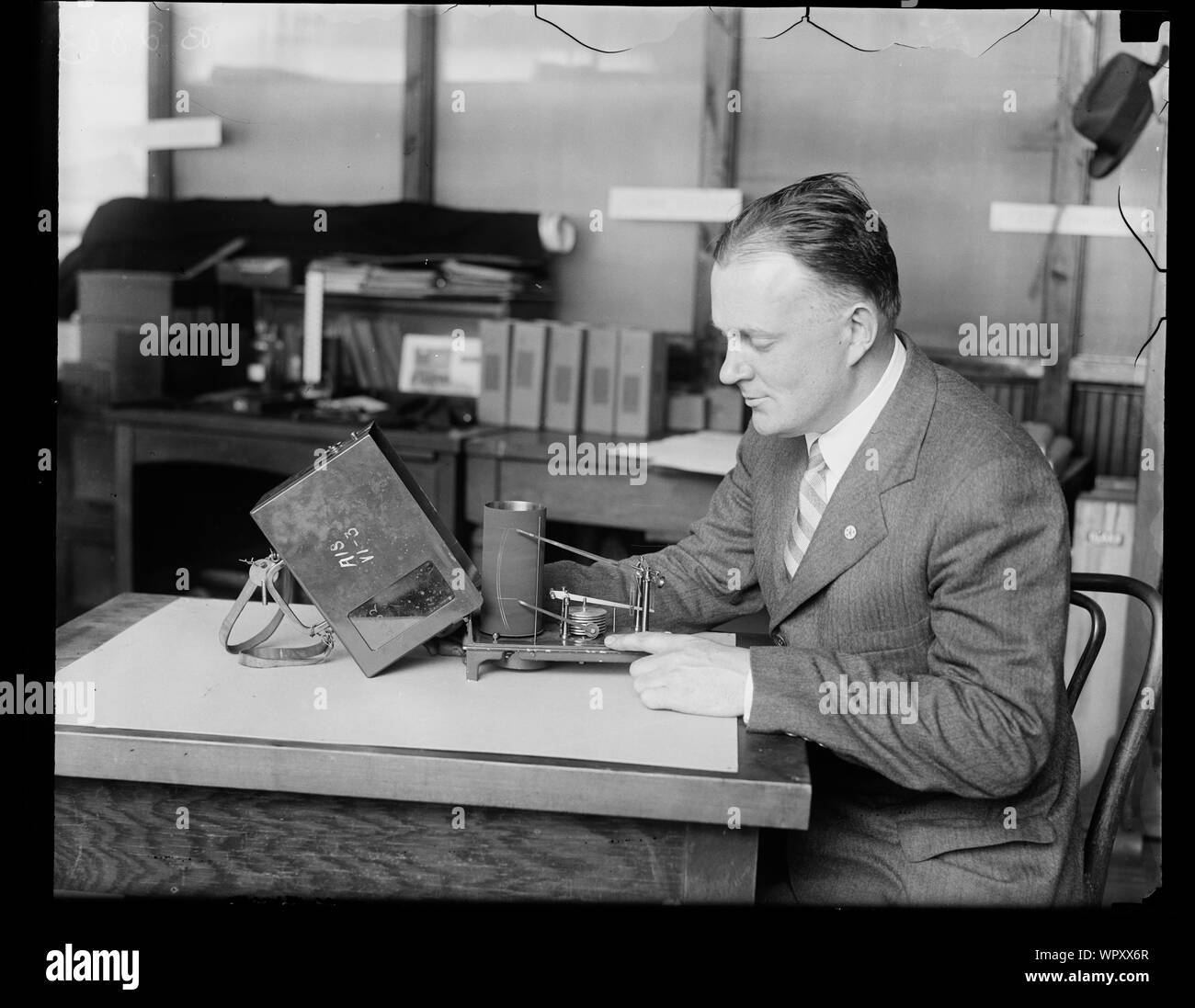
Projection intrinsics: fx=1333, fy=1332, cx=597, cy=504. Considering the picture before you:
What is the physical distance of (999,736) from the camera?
1.71 meters

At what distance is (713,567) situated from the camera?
2316 millimetres

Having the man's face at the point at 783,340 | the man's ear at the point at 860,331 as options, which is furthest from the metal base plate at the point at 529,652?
the man's ear at the point at 860,331

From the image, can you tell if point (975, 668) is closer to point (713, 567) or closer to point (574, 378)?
point (713, 567)

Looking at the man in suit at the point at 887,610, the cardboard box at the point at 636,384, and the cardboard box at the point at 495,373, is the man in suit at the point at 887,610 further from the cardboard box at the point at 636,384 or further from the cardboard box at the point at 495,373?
the cardboard box at the point at 495,373

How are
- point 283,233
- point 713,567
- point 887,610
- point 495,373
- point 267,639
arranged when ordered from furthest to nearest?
point 283,233
point 495,373
point 713,567
point 267,639
point 887,610

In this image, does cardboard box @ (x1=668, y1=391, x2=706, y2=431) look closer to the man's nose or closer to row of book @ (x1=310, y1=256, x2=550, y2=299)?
row of book @ (x1=310, y1=256, x2=550, y2=299)

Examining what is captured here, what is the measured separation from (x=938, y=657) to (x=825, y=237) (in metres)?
0.61

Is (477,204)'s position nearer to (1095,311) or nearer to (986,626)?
(1095,311)

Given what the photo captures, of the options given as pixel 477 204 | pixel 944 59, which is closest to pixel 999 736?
pixel 944 59

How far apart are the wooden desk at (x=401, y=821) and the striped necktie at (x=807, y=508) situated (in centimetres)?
40

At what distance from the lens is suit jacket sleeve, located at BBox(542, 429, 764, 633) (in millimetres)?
2289

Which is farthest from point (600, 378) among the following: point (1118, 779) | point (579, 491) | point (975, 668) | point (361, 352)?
point (975, 668)

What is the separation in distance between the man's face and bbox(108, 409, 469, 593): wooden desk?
Answer: 2.33 metres

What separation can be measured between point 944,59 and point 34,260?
3.56 m
